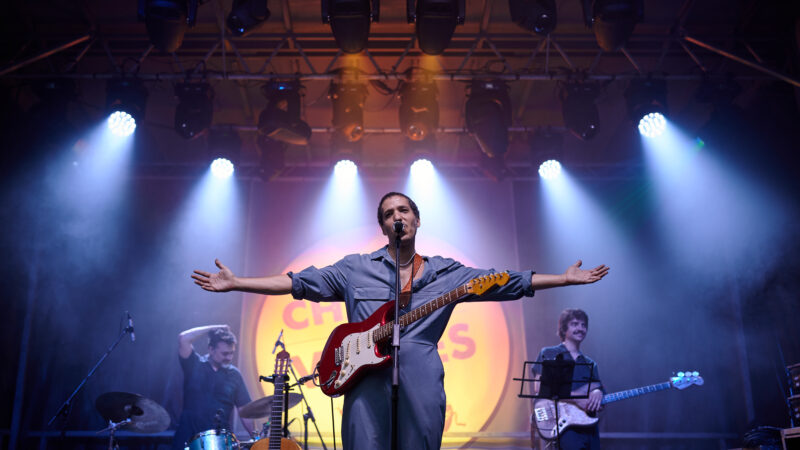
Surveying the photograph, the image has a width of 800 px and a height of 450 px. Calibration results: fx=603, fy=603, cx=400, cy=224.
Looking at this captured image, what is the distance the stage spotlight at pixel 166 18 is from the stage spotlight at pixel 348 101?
74.5 inches

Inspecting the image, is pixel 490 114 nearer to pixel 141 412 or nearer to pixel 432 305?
pixel 432 305

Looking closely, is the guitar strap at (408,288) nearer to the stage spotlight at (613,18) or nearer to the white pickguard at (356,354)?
the white pickguard at (356,354)

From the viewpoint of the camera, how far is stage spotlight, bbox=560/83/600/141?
719 centimetres

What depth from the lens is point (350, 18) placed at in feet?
19.4

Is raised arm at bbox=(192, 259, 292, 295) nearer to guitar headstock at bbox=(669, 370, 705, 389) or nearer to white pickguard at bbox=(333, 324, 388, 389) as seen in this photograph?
white pickguard at bbox=(333, 324, 388, 389)

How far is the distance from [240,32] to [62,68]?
3399 mm

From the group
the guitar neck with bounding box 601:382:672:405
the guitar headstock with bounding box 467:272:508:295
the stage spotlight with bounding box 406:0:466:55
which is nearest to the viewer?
the guitar headstock with bounding box 467:272:508:295

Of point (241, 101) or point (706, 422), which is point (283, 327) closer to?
point (241, 101)

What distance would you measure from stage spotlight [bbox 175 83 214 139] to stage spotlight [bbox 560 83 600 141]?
438 centimetres

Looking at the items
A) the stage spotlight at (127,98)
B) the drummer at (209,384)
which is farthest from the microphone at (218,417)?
the stage spotlight at (127,98)

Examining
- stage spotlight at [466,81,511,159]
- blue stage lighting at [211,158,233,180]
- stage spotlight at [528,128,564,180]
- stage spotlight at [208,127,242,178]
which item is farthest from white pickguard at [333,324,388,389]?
blue stage lighting at [211,158,233,180]

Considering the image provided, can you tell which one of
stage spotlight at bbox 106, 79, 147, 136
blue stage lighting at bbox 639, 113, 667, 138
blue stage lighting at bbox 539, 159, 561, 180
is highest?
stage spotlight at bbox 106, 79, 147, 136

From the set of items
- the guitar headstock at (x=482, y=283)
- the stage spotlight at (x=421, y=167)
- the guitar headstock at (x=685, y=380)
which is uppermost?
the stage spotlight at (x=421, y=167)

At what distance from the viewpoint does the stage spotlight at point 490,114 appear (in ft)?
23.8
